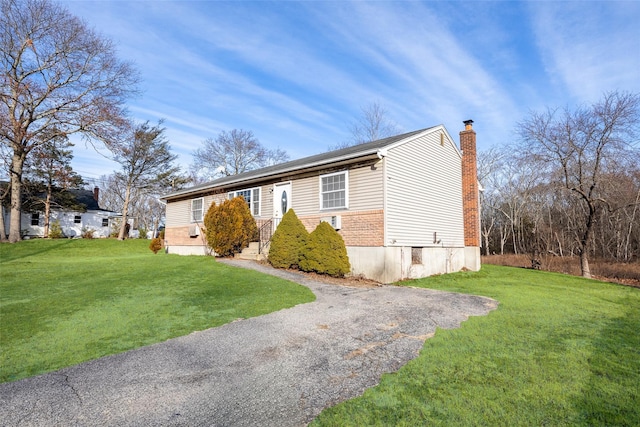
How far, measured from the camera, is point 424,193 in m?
12.8

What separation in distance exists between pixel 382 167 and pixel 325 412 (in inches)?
345

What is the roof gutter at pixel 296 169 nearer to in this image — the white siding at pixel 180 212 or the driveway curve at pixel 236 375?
the white siding at pixel 180 212

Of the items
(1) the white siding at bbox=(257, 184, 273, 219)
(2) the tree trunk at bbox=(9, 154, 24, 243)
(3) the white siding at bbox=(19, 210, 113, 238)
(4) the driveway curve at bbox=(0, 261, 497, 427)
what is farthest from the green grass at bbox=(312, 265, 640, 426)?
(3) the white siding at bbox=(19, 210, 113, 238)

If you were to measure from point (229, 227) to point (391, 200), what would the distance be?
6667mm

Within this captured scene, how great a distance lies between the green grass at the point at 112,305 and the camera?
14.6ft

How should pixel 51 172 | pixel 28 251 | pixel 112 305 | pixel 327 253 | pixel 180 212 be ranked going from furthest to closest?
pixel 51 172, pixel 180 212, pixel 28 251, pixel 327 253, pixel 112 305

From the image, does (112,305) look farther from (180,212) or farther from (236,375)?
(180,212)

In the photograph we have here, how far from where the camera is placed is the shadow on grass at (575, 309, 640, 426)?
2.74 m

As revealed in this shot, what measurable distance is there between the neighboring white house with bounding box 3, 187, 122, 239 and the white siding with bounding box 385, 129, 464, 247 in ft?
109

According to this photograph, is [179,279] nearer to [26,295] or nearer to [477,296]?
[26,295]

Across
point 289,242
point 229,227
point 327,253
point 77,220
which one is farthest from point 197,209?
point 77,220

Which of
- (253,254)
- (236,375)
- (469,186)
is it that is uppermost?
(469,186)

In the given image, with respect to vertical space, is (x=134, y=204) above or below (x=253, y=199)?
above

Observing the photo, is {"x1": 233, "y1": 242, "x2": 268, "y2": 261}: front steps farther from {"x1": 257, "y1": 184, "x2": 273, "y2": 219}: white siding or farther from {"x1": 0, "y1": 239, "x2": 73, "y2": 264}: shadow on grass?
{"x1": 0, "y1": 239, "x2": 73, "y2": 264}: shadow on grass
